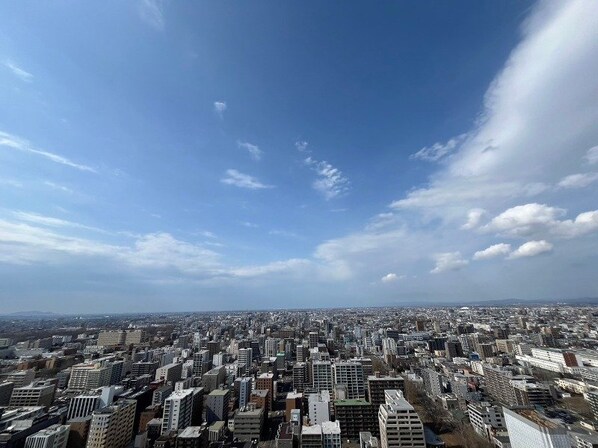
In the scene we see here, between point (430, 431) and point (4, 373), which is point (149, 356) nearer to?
point (4, 373)

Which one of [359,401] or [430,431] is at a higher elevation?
[359,401]

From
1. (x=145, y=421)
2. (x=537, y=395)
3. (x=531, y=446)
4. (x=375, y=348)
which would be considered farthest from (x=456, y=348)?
(x=145, y=421)

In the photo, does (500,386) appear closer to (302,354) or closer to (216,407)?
(302,354)

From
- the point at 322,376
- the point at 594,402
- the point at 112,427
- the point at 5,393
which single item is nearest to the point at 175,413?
the point at 112,427

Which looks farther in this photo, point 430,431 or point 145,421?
point 145,421

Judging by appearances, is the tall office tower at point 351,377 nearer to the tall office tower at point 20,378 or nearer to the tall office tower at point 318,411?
the tall office tower at point 318,411

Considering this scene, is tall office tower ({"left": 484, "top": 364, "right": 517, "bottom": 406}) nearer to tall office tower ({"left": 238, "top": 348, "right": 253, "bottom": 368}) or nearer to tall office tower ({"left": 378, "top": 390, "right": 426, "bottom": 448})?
tall office tower ({"left": 378, "top": 390, "right": 426, "bottom": 448})

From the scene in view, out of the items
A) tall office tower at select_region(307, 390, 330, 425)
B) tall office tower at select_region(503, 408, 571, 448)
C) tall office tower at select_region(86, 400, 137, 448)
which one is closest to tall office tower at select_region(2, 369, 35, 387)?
tall office tower at select_region(86, 400, 137, 448)
